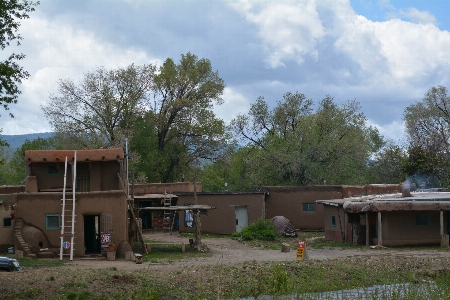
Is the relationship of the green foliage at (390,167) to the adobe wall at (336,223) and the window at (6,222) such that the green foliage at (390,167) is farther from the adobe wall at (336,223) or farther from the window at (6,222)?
the window at (6,222)

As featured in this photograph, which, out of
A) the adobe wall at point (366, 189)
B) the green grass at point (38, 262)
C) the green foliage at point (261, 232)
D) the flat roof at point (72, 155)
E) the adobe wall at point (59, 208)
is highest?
the flat roof at point (72, 155)

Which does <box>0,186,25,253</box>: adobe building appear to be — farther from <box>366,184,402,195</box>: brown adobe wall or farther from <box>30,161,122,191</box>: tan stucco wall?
<box>366,184,402,195</box>: brown adobe wall

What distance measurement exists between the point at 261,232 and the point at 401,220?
30.5 feet

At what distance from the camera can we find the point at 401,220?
35.8m

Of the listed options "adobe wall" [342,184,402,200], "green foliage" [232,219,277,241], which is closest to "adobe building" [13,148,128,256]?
"green foliage" [232,219,277,241]

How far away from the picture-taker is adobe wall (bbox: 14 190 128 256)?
1328 inches

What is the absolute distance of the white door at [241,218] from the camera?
154ft

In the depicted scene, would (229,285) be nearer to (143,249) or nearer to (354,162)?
(143,249)

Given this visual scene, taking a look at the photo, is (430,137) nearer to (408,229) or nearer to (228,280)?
(408,229)

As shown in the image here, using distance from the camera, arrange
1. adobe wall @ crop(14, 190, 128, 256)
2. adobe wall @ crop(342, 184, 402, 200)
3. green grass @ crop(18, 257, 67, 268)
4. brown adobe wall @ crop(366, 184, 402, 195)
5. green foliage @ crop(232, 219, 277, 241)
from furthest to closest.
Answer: brown adobe wall @ crop(366, 184, 402, 195), adobe wall @ crop(342, 184, 402, 200), green foliage @ crop(232, 219, 277, 241), adobe wall @ crop(14, 190, 128, 256), green grass @ crop(18, 257, 67, 268)

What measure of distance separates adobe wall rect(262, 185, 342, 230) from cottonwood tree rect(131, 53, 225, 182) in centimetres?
1283

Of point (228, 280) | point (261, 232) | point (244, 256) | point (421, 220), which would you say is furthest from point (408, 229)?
point (228, 280)

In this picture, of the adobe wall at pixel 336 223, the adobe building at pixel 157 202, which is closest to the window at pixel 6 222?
the adobe building at pixel 157 202

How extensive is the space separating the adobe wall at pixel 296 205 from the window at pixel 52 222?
18.8 meters
